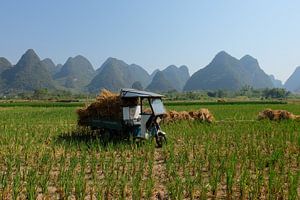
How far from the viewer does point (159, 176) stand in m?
7.24

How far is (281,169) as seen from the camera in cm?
764

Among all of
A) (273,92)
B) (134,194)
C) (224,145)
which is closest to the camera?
(134,194)

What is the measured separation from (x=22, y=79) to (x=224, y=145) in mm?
187965

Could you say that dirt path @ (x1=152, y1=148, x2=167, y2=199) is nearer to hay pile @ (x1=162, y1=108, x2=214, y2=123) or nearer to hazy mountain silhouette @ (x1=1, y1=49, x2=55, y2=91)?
hay pile @ (x1=162, y1=108, x2=214, y2=123)

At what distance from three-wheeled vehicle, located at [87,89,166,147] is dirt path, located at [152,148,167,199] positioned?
28.8 inches

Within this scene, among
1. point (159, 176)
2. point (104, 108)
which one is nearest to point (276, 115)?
point (104, 108)

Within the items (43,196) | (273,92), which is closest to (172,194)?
(43,196)

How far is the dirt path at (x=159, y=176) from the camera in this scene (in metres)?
6.03

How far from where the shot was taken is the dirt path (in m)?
6.03

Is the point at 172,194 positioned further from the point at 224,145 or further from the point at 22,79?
the point at 22,79

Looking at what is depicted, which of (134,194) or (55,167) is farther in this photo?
(55,167)

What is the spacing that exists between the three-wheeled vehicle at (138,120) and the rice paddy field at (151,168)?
307mm

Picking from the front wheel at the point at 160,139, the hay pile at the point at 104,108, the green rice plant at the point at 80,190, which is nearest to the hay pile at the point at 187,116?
the hay pile at the point at 104,108

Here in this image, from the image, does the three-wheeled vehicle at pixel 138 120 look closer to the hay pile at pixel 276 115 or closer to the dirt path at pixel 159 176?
the dirt path at pixel 159 176
